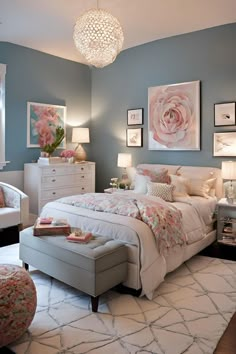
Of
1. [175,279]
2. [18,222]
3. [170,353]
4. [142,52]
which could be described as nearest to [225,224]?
[175,279]

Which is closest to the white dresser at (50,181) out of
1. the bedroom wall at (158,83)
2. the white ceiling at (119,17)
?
the bedroom wall at (158,83)

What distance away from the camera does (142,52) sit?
5.43 metres

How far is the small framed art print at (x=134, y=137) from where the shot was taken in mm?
5504

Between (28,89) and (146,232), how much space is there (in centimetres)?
358

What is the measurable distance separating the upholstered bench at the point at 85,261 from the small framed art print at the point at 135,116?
309cm

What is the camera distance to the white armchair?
4.20 metres

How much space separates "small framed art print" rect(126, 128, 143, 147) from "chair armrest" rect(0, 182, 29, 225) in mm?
2142

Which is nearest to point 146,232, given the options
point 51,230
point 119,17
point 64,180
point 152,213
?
point 152,213

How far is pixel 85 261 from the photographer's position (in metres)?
2.51

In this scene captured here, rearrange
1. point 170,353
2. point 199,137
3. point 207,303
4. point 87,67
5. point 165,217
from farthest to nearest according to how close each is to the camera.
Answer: point 87,67 → point 199,137 → point 165,217 → point 207,303 → point 170,353

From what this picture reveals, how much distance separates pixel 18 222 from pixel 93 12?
281 cm

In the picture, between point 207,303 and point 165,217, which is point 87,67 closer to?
point 165,217

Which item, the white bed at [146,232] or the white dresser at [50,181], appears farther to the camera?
the white dresser at [50,181]

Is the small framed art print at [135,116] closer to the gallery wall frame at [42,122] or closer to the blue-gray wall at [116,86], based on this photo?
the blue-gray wall at [116,86]
